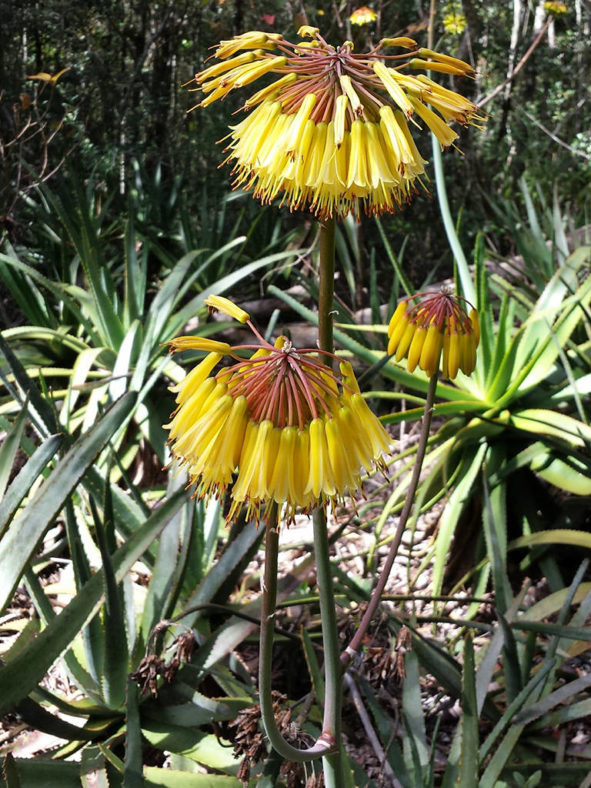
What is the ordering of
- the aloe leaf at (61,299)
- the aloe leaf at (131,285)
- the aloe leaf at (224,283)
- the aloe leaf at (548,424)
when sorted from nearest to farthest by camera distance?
the aloe leaf at (548,424)
the aloe leaf at (61,299)
the aloe leaf at (224,283)
the aloe leaf at (131,285)

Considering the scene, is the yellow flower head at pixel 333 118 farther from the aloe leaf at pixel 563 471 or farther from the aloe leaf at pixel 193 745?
the aloe leaf at pixel 563 471

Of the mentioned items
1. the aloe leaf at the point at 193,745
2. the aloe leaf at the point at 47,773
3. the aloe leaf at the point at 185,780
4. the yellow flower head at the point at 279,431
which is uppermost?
the yellow flower head at the point at 279,431

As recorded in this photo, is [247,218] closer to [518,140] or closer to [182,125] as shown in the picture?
[182,125]

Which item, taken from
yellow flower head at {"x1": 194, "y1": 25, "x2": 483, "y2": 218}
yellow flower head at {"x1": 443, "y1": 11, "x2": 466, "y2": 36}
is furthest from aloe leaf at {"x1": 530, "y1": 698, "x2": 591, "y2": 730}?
yellow flower head at {"x1": 443, "y1": 11, "x2": 466, "y2": 36}

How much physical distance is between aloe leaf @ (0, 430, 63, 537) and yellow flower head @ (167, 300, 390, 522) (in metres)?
0.52

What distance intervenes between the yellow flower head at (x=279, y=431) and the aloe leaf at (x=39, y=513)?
1.82 feet

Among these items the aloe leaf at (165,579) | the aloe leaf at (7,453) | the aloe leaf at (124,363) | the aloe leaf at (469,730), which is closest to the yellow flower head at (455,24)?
the aloe leaf at (124,363)

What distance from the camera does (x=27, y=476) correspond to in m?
1.19

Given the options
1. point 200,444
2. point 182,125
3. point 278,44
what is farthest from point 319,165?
point 182,125

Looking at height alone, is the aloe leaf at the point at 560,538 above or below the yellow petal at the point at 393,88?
below

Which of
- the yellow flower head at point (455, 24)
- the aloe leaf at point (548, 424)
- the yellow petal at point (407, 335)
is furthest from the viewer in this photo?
the yellow flower head at point (455, 24)

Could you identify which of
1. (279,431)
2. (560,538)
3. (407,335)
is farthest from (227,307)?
(560,538)

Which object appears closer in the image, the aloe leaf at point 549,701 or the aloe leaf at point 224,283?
the aloe leaf at point 549,701

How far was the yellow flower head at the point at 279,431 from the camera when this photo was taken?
0.63m
